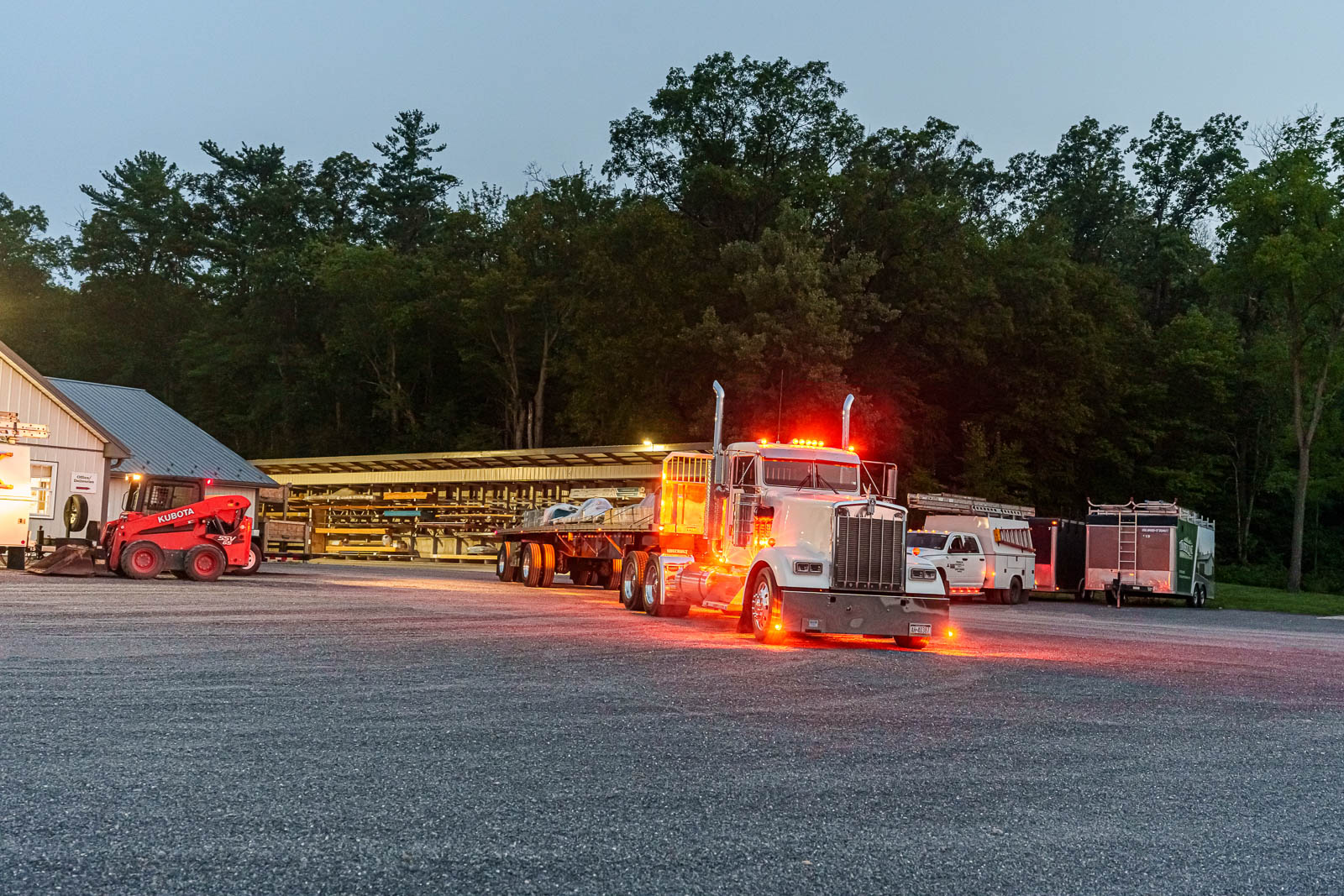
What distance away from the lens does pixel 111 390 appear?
165ft

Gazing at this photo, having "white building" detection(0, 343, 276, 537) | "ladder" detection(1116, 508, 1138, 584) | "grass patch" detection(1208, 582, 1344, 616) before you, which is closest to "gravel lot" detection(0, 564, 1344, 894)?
"ladder" detection(1116, 508, 1138, 584)

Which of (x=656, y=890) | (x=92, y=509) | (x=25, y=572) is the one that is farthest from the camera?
(x=92, y=509)

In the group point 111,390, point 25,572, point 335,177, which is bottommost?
point 25,572

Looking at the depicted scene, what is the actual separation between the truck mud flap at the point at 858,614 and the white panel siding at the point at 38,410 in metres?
29.1

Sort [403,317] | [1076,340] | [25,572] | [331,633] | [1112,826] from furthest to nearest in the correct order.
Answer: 1. [403,317]
2. [1076,340]
3. [25,572]
4. [331,633]
5. [1112,826]

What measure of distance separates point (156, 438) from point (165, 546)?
67.3 ft

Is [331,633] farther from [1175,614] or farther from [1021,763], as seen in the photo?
[1175,614]

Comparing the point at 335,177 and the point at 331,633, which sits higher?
the point at 335,177

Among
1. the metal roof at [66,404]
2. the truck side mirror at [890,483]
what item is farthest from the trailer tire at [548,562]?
the metal roof at [66,404]

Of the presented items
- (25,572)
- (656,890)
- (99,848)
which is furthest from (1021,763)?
(25,572)

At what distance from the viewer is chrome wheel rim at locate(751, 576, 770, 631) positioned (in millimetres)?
16578

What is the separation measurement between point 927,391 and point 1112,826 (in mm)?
50220

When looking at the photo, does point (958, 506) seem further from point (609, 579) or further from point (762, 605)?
point (762, 605)

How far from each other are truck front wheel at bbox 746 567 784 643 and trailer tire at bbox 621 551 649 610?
16.9 feet
